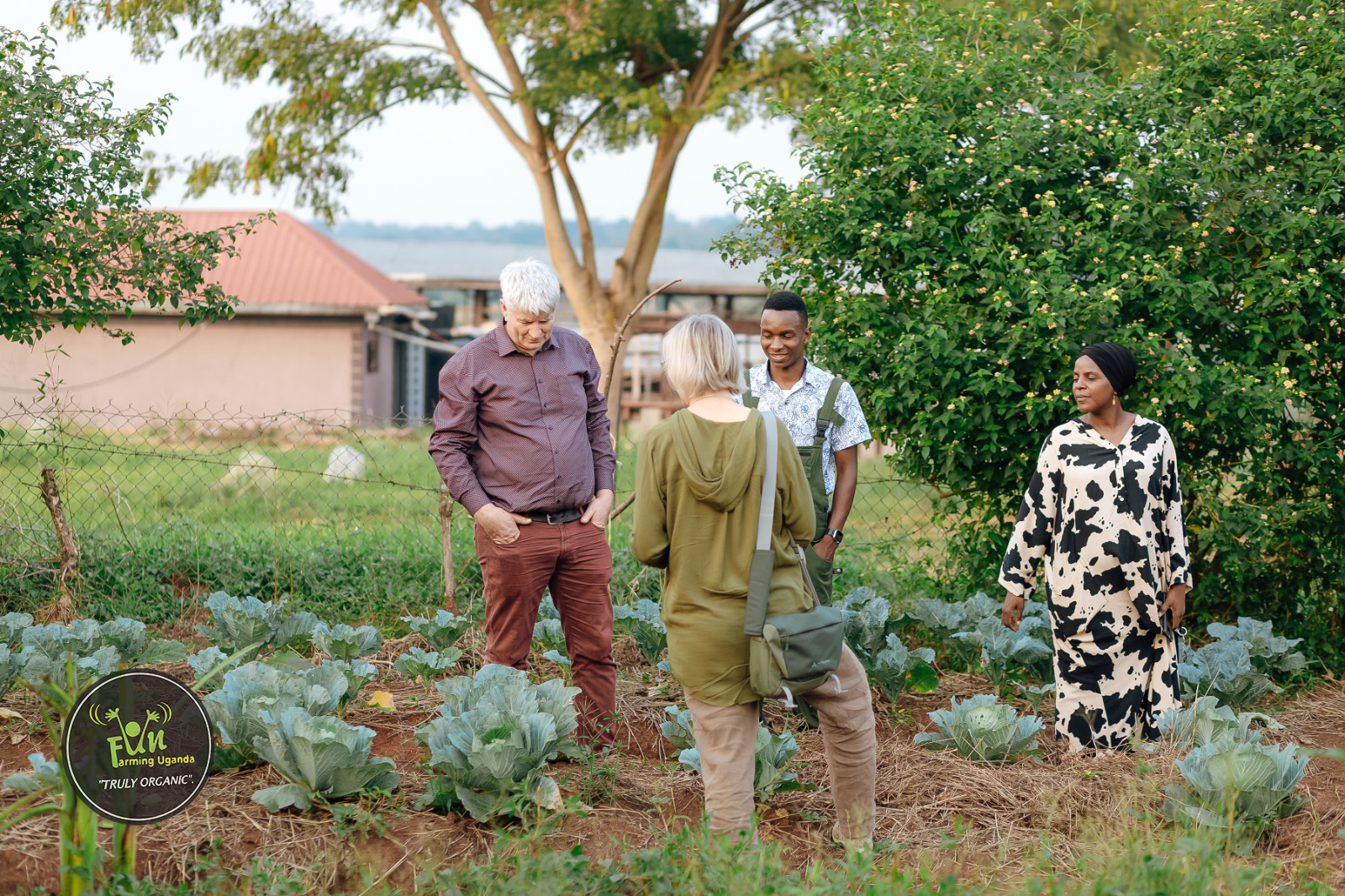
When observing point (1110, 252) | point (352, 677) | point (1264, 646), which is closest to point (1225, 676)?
point (1264, 646)

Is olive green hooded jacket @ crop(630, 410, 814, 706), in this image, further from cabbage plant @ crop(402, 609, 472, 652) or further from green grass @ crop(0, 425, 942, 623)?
green grass @ crop(0, 425, 942, 623)

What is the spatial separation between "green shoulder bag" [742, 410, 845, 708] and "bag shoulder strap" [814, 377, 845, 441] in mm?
1203

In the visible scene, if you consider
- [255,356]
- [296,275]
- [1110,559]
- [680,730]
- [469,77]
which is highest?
[469,77]

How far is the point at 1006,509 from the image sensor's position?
6.26 meters

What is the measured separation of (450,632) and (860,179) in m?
2.99

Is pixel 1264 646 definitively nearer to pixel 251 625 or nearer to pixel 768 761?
pixel 768 761

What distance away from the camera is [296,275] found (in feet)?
68.8

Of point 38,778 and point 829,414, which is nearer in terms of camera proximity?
point 38,778

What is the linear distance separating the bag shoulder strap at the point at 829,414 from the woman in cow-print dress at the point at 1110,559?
813 millimetres

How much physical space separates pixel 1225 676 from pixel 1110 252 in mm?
2013

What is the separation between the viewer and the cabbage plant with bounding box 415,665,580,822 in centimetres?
339

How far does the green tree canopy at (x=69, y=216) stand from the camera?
5.60 m

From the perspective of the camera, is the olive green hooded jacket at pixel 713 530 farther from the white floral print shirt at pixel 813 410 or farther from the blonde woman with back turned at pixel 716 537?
the white floral print shirt at pixel 813 410

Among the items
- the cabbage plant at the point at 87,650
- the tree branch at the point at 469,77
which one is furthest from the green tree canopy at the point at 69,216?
the tree branch at the point at 469,77
